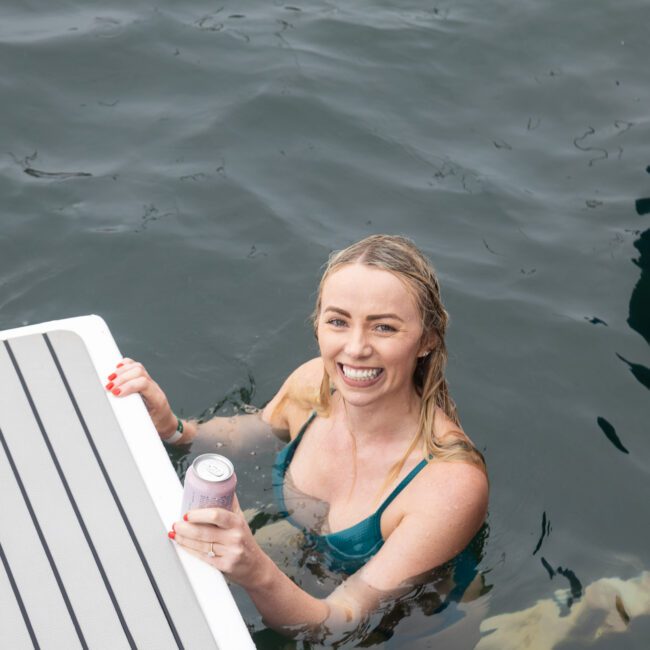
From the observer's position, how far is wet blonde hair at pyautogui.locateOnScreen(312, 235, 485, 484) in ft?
11.2

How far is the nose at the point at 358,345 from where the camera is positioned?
3373 millimetres

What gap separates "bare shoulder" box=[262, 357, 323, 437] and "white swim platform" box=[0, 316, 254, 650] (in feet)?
2.66

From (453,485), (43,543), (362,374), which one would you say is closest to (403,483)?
(453,485)

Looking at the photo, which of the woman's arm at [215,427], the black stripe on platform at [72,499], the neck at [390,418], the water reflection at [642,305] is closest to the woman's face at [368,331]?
the neck at [390,418]

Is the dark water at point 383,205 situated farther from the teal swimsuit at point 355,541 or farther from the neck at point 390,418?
the neck at point 390,418

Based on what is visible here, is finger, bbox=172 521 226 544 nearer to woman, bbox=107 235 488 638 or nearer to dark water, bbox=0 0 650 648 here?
woman, bbox=107 235 488 638

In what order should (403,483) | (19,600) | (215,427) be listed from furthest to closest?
(215,427) → (403,483) → (19,600)

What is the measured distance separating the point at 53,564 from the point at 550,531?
7.35 feet

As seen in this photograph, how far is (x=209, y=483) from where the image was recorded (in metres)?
2.68

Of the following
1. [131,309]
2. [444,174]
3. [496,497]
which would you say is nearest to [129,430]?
[496,497]

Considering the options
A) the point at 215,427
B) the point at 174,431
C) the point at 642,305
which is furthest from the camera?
the point at 642,305

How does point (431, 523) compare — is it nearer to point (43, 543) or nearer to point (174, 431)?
point (174, 431)

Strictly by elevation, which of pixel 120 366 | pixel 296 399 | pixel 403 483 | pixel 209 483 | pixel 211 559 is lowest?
pixel 403 483

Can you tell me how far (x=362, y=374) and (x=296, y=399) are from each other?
0.63 metres
